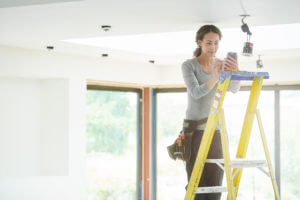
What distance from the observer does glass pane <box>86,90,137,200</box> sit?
6.80 meters

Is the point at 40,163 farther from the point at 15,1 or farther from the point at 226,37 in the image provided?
the point at 15,1

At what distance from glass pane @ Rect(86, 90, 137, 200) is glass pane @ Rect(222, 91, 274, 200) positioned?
1.48 metres

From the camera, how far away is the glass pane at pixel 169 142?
755 centimetres

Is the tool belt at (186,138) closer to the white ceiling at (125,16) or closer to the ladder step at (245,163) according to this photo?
the ladder step at (245,163)

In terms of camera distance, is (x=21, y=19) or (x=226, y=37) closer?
(x=21, y=19)

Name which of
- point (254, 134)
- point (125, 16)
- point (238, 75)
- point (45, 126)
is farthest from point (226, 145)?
point (254, 134)

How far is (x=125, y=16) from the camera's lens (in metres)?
3.71

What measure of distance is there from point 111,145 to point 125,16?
3689mm

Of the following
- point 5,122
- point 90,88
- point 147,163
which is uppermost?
point 90,88

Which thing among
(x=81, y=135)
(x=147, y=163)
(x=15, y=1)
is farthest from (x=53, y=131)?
(x=15, y=1)

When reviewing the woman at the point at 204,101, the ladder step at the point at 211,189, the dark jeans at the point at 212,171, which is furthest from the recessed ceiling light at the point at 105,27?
the ladder step at the point at 211,189

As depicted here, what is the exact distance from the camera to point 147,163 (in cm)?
767

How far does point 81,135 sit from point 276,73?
2.78m

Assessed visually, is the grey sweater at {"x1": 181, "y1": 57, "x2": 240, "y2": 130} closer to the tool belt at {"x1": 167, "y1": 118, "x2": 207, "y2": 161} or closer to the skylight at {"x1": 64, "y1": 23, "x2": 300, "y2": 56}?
the tool belt at {"x1": 167, "y1": 118, "x2": 207, "y2": 161}
